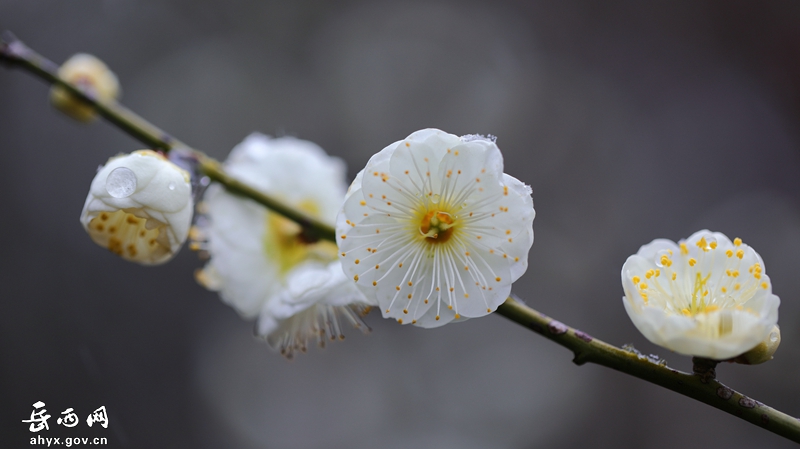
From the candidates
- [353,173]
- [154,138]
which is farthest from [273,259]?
[353,173]

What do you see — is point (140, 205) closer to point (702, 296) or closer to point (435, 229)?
point (435, 229)

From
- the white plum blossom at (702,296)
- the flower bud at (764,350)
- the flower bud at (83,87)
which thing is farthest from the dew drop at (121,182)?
the flower bud at (764,350)

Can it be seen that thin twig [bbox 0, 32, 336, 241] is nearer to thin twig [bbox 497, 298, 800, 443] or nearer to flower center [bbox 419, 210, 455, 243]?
flower center [bbox 419, 210, 455, 243]

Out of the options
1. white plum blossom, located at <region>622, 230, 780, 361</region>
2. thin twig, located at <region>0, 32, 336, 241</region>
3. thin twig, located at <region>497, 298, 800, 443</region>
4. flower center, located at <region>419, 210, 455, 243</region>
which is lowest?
thin twig, located at <region>497, 298, 800, 443</region>

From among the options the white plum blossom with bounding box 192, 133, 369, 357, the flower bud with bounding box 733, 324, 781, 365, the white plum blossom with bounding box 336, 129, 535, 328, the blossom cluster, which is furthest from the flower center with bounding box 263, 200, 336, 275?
the flower bud with bounding box 733, 324, 781, 365

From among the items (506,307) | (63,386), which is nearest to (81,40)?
(63,386)

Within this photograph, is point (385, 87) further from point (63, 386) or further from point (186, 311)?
point (63, 386)
